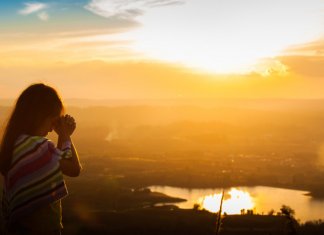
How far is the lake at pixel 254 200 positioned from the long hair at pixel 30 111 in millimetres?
86592

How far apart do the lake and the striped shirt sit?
8666 cm

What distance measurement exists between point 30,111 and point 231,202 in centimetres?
10347

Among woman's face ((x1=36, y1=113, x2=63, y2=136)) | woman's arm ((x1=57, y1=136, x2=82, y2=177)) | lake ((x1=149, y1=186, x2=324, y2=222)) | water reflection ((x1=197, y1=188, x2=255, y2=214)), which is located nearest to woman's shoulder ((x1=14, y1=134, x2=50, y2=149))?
woman's face ((x1=36, y1=113, x2=63, y2=136))

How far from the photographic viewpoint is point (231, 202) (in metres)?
106

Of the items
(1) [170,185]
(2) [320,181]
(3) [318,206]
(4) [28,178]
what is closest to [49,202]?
(4) [28,178]

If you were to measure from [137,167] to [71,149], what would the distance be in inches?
6165

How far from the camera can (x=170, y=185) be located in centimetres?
13150

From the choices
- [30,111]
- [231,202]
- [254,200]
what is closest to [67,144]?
[30,111]

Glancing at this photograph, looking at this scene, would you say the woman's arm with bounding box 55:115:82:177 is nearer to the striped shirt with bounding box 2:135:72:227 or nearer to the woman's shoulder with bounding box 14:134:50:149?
the striped shirt with bounding box 2:135:72:227

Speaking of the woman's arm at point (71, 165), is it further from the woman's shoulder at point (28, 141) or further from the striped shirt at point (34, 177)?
the woman's shoulder at point (28, 141)

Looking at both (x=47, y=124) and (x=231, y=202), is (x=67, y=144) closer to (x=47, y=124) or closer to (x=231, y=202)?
(x=47, y=124)

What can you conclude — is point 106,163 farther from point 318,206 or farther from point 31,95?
point 31,95

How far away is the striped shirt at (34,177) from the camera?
5574 millimetres

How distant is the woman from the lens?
5578 mm
